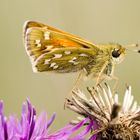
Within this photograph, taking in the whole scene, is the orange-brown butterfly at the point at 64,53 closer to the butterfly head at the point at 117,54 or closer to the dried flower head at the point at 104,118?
the butterfly head at the point at 117,54

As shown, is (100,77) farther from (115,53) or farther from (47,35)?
(47,35)

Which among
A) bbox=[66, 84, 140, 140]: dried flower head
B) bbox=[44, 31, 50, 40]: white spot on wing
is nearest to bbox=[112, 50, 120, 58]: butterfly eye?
bbox=[44, 31, 50, 40]: white spot on wing

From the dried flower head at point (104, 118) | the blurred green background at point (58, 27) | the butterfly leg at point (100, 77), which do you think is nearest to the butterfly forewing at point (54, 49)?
the butterfly leg at point (100, 77)

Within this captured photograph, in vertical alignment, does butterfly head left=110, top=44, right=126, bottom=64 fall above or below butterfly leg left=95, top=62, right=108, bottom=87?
above

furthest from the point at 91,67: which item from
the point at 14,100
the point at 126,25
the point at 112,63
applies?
the point at 126,25

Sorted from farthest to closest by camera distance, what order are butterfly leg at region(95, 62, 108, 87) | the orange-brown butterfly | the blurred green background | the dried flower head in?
the blurred green background
the orange-brown butterfly
butterfly leg at region(95, 62, 108, 87)
the dried flower head

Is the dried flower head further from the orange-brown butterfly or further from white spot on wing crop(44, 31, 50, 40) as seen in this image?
white spot on wing crop(44, 31, 50, 40)
